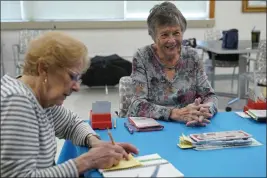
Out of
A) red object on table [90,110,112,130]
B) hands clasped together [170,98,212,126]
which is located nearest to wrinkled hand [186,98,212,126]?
hands clasped together [170,98,212,126]

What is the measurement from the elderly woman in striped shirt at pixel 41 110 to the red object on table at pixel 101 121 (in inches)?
14.4

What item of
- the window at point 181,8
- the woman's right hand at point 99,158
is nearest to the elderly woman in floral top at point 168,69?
the woman's right hand at point 99,158

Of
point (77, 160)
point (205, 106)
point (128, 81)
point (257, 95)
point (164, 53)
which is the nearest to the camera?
point (77, 160)

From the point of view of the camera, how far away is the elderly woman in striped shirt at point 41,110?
1.16 m

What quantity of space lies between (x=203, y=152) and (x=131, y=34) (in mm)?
4771

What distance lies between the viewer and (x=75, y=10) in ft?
19.7

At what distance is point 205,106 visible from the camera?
1.93 metres

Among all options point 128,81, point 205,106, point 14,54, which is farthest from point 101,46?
point 205,106

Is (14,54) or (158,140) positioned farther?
(14,54)

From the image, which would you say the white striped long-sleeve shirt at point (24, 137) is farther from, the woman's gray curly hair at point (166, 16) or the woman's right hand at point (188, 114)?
the woman's gray curly hair at point (166, 16)

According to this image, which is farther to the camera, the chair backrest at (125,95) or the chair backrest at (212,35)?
the chair backrest at (212,35)

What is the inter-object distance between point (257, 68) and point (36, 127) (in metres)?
3.49

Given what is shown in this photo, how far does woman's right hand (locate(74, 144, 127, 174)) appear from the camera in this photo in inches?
50.9

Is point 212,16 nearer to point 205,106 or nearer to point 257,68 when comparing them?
point 257,68
